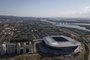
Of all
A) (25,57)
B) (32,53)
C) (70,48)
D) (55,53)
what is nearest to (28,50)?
(32,53)

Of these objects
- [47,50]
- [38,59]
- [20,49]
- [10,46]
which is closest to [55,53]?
[47,50]

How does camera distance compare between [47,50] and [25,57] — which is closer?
[25,57]

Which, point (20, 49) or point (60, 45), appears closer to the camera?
point (20, 49)

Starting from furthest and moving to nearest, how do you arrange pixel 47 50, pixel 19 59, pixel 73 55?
1. pixel 47 50
2. pixel 73 55
3. pixel 19 59

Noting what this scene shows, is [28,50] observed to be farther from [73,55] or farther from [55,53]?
[73,55]

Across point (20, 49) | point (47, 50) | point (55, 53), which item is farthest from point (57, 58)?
point (20, 49)

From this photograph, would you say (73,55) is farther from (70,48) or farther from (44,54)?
(44,54)

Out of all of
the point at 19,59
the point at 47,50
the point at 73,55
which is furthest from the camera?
the point at 47,50

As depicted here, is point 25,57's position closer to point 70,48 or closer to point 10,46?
point 10,46
